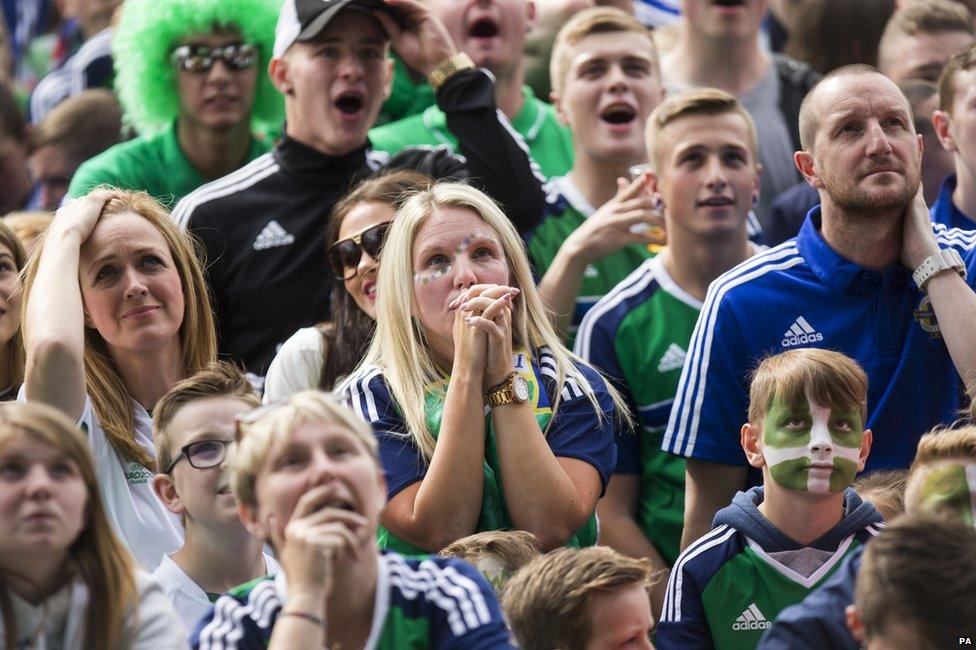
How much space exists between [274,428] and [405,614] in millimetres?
484

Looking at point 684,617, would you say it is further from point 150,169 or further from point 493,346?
point 150,169

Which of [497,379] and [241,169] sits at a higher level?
[241,169]

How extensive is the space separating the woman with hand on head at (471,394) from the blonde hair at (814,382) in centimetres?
47

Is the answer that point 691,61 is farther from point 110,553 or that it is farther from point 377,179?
point 110,553

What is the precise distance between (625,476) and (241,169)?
1797 mm

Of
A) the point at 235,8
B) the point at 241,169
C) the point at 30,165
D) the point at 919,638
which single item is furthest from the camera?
the point at 30,165

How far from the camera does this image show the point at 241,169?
6082 millimetres

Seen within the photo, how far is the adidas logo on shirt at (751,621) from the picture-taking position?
4426 mm

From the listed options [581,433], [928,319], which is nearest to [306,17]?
[581,433]

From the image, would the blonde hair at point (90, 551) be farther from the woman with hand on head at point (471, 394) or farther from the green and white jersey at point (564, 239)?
the green and white jersey at point (564, 239)

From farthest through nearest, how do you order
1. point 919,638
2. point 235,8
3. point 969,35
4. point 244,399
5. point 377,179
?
1. point 969,35
2. point 235,8
3. point 377,179
4. point 244,399
5. point 919,638

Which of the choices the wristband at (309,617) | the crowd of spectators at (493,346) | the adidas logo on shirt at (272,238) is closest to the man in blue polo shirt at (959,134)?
the crowd of spectators at (493,346)

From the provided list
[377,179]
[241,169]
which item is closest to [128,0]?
[241,169]

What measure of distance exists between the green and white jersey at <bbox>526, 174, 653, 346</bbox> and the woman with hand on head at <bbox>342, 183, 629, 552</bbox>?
1143 millimetres
